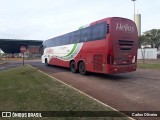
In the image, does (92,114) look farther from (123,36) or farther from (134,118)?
(123,36)

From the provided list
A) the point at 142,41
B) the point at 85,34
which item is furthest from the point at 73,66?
the point at 142,41

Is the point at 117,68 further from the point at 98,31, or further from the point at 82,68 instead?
the point at 82,68

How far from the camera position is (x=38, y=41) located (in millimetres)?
92812

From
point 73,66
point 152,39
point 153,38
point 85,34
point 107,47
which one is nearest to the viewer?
point 107,47

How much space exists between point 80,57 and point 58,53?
5967 millimetres

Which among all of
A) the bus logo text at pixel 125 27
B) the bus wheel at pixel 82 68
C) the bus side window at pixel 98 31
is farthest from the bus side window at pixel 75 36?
the bus logo text at pixel 125 27

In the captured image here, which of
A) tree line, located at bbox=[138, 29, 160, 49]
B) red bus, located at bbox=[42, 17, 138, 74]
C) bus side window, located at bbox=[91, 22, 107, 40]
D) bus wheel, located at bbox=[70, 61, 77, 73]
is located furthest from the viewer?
tree line, located at bbox=[138, 29, 160, 49]

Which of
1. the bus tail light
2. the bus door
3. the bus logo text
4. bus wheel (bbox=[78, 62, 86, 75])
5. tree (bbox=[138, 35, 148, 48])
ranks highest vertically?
tree (bbox=[138, 35, 148, 48])

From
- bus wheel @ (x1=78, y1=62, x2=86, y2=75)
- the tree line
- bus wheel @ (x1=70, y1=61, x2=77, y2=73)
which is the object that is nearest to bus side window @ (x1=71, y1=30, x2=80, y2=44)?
bus wheel @ (x1=70, y1=61, x2=77, y2=73)

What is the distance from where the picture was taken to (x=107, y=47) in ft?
42.0

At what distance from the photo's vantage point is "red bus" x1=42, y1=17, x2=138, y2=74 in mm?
12859

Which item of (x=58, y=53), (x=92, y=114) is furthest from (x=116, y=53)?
(x=58, y=53)

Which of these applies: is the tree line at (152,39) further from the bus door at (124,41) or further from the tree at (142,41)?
the bus door at (124,41)

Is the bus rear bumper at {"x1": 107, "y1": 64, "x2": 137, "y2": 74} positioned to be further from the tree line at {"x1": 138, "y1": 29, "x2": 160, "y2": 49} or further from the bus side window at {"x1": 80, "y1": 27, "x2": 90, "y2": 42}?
the tree line at {"x1": 138, "y1": 29, "x2": 160, "y2": 49}
